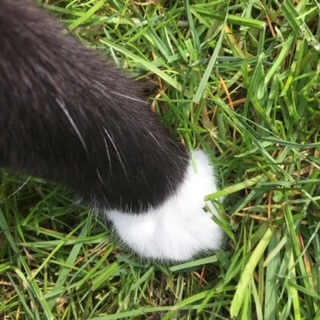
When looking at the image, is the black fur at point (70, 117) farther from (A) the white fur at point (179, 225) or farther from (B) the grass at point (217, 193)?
(B) the grass at point (217, 193)

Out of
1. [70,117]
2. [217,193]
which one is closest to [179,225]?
[217,193]

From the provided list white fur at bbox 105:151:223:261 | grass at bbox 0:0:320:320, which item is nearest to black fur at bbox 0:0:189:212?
white fur at bbox 105:151:223:261

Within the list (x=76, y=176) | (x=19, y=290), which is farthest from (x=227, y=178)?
(x=19, y=290)

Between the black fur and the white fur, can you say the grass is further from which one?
the black fur

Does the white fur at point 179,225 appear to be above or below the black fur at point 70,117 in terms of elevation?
below

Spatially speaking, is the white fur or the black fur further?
the white fur

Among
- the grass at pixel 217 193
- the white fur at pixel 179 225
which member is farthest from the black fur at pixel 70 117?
the grass at pixel 217 193
